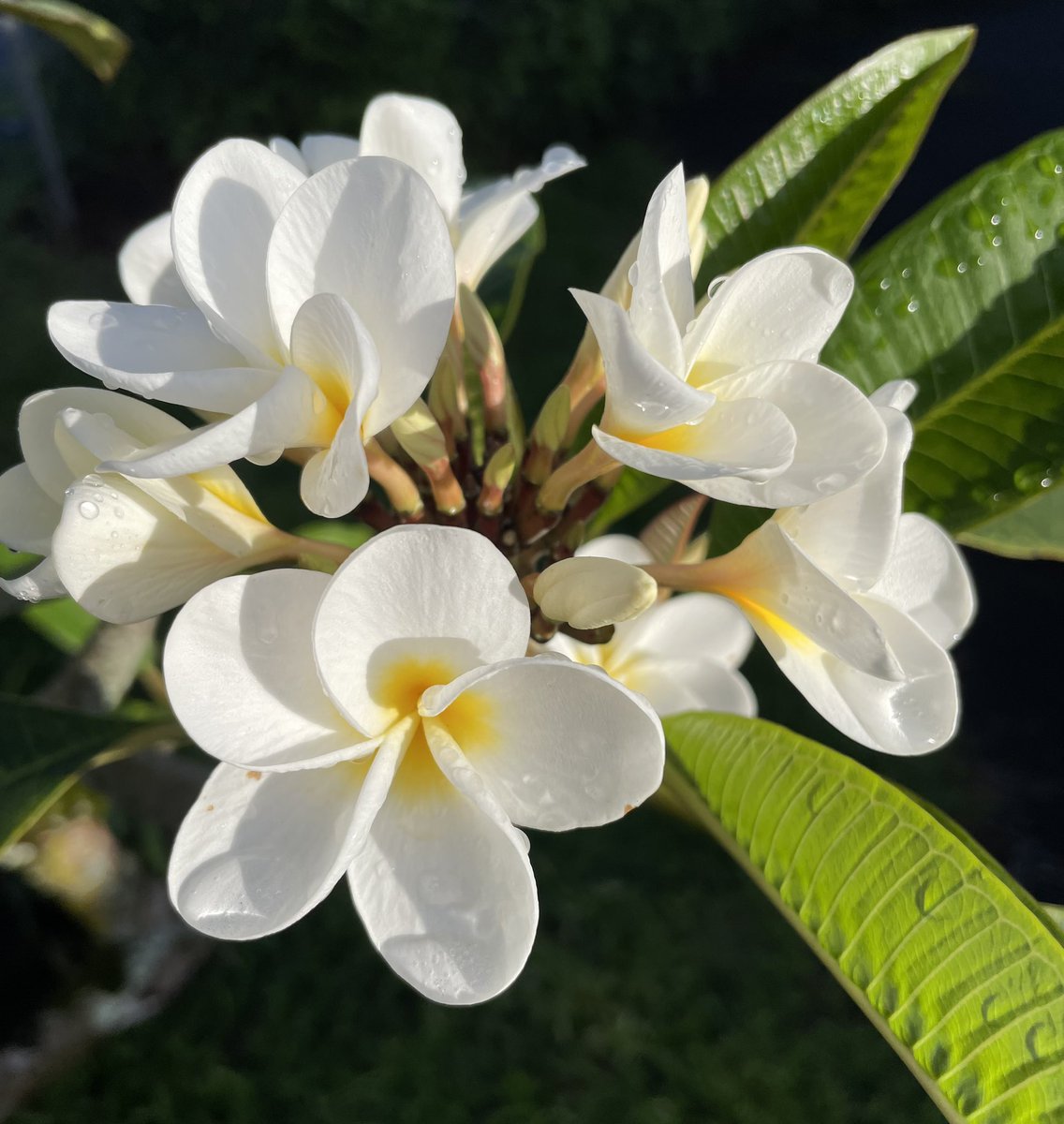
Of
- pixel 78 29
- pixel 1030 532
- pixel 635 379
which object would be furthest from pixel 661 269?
pixel 78 29

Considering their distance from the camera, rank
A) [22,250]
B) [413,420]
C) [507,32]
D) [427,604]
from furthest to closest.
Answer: [507,32]
[22,250]
[413,420]
[427,604]

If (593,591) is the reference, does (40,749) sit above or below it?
below

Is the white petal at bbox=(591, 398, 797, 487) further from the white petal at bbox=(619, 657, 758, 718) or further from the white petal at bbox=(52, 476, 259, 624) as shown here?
the white petal at bbox=(619, 657, 758, 718)

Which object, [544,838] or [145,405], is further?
[544,838]

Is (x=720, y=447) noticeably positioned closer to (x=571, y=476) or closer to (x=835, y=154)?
(x=571, y=476)

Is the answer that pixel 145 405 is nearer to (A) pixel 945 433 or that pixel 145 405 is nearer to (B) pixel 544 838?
(A) pixel 945 433

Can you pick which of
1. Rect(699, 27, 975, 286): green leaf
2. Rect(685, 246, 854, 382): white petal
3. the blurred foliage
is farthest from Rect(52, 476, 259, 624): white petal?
the blurred foliage

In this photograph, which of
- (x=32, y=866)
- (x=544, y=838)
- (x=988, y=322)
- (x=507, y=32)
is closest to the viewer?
(x=988, y=322)

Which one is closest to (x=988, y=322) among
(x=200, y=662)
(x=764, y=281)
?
(x=764, y=281)
